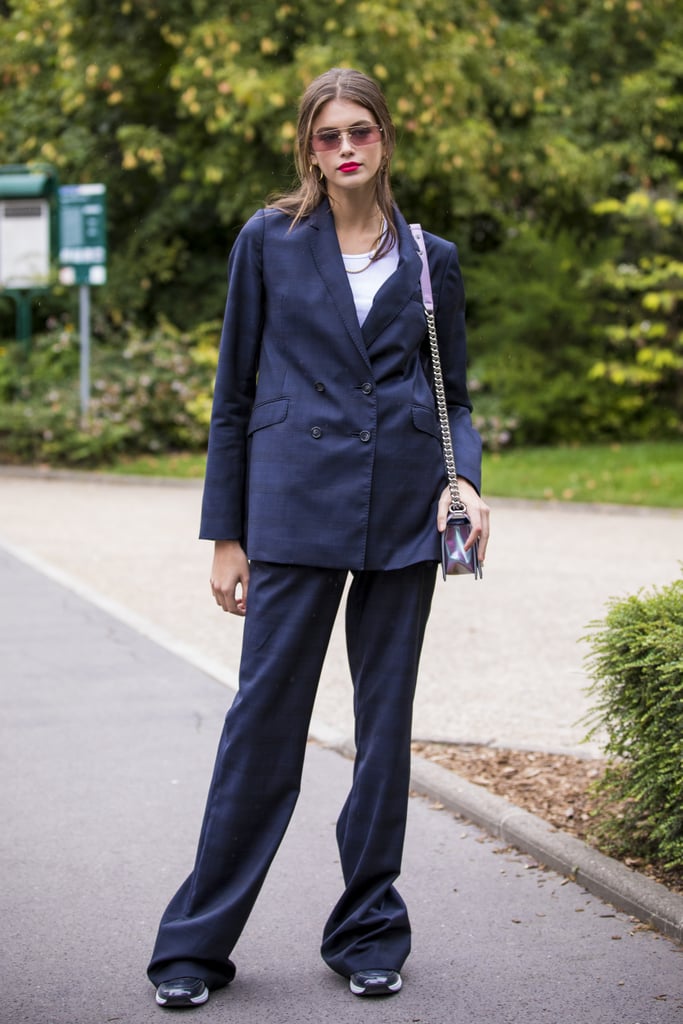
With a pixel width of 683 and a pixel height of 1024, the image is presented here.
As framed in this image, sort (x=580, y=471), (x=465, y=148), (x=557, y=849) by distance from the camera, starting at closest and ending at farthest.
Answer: (x=557, y=849)
(x=580, y=471)
(x=465, y=148)

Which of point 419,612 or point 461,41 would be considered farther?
point 461,41

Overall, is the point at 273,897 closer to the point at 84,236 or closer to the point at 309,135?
the point at 309,135

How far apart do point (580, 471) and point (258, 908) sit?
12.5 m

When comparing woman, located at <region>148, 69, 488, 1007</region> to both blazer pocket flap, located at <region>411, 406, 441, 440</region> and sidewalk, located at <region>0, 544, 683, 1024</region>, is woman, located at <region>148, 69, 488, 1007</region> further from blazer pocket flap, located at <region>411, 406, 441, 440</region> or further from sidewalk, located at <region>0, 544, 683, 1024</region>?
sidewalk, located at <region>0, 544, 683, 1024</region>

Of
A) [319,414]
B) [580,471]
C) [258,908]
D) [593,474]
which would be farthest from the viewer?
[580,471]

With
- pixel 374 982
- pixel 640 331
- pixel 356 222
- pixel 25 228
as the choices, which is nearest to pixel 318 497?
pixel 356 222

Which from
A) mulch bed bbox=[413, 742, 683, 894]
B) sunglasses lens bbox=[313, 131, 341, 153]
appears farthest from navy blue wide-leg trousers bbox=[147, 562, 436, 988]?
mulch bed bbox=[413, 742, 683, 894]

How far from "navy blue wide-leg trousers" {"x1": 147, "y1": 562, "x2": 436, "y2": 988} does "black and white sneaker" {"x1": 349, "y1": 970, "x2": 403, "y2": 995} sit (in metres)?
0.02

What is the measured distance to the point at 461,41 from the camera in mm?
17750

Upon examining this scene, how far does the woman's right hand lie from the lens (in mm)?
3281

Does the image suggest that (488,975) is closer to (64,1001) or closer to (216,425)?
(64,1001)

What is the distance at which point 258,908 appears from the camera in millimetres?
3939

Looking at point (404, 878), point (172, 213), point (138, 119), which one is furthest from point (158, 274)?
point (404, 878)

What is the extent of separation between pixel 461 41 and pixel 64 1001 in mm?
16107
